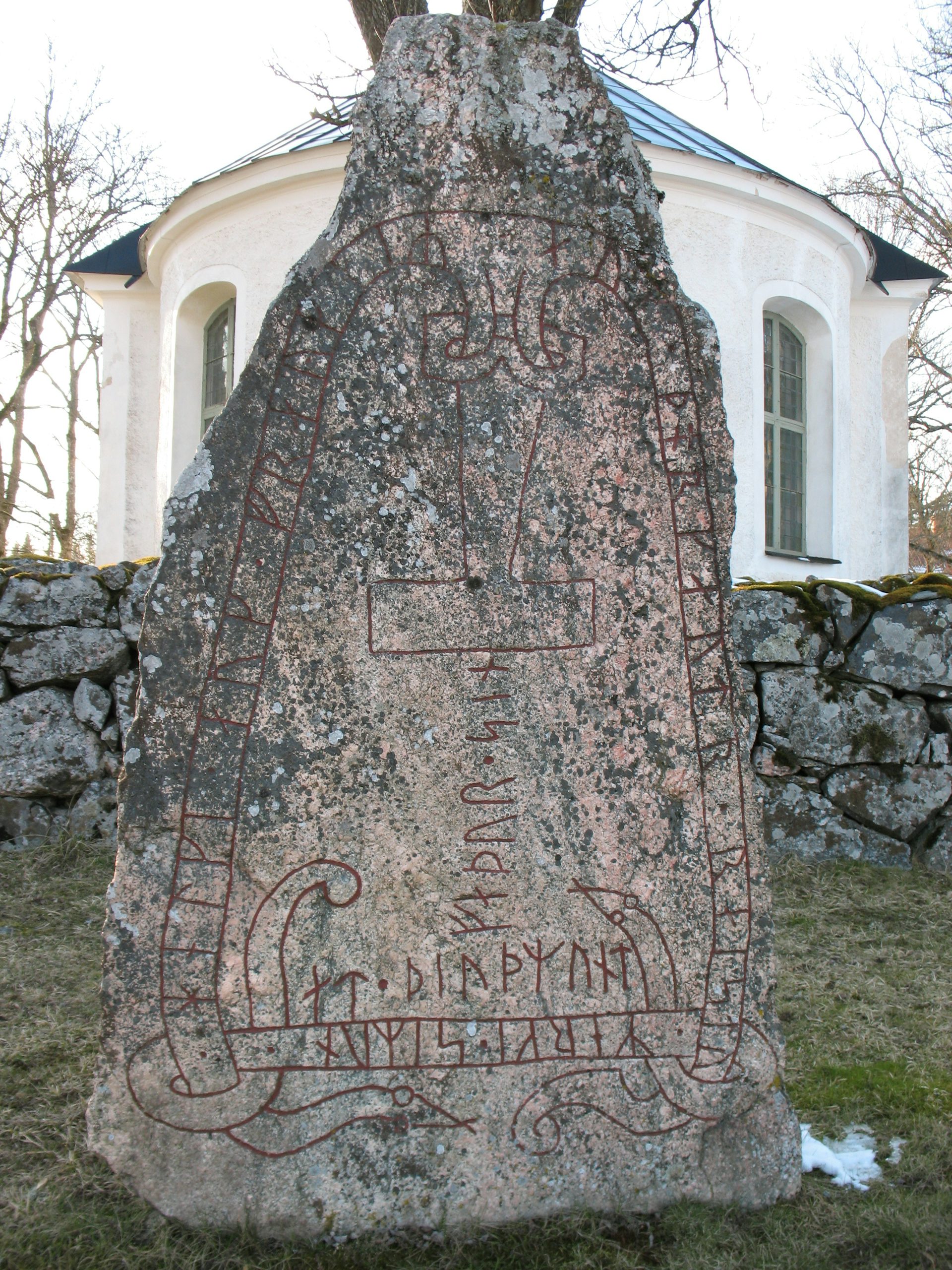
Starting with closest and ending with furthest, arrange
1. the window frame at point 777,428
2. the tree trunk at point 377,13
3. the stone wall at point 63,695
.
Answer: the stone wall at point 63,695
the tree trunk at point 377,13
the window frame at point 777,428

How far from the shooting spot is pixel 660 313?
7.48 ft

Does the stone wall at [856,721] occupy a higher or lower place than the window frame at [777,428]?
lower

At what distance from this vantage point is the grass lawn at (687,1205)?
1968 millimetres

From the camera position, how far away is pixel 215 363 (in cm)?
902

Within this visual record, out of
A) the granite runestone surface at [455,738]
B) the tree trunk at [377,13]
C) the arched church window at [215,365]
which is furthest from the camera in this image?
the arched church window at [215,365]

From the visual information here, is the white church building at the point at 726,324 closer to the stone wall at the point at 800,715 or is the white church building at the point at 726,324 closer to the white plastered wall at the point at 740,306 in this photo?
the white plastered wall at the point at 740,306

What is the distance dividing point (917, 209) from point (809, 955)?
1333 centimetres


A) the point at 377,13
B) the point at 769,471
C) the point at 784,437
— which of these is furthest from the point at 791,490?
the point at 377,13

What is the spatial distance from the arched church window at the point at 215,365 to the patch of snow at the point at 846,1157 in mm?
7822

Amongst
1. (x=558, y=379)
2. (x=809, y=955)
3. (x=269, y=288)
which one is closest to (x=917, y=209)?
(x=269, y=288)

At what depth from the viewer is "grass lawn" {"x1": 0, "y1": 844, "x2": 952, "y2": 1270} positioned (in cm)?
197

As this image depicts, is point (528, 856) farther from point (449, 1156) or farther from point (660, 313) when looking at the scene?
point (660, 313)

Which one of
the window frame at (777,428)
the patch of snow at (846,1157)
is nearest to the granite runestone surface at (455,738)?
the patch of snow at (846,1157)

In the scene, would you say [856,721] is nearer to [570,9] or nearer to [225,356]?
[570,9]
